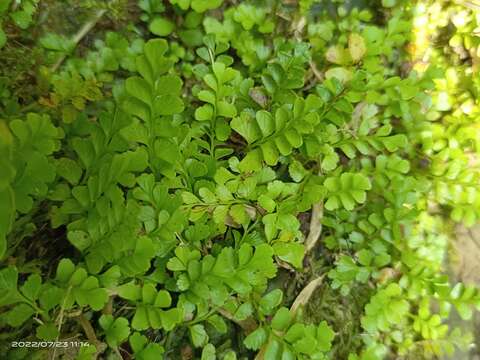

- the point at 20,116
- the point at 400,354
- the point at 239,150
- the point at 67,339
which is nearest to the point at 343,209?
the point at 239,150

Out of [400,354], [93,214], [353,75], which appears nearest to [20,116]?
[93,214]

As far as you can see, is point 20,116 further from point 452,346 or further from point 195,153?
point 452,346

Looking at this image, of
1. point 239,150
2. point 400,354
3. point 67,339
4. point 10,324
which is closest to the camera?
point 10,324

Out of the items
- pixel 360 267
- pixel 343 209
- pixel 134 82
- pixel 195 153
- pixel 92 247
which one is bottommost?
pixel 360 267

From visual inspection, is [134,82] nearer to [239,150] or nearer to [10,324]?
[239,150]

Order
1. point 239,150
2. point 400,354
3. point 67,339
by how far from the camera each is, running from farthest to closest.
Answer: point 400,354 → point 239,150 → point 67,339

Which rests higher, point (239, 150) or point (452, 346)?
point (239, 150)

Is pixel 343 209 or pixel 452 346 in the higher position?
pixel 343 209

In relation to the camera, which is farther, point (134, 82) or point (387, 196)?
point (387, 196)

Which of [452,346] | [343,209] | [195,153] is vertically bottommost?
[452,346]
